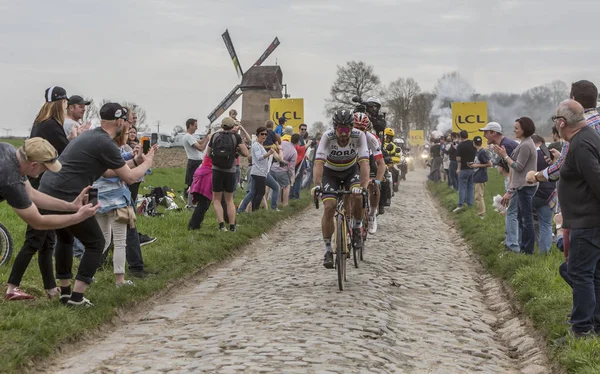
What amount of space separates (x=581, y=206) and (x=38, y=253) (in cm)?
554

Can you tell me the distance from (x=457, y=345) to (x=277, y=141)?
1205 cm

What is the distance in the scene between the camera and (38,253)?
8648 mm

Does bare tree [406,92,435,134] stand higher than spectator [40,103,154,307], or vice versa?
bare tree [406,92,435,134]

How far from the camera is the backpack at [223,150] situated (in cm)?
1438

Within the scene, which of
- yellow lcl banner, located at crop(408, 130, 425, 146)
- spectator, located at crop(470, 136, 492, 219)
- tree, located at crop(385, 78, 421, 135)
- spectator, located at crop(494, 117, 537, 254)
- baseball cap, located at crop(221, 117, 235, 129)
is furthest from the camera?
tree, located at crop(385, 78, 421, 135)

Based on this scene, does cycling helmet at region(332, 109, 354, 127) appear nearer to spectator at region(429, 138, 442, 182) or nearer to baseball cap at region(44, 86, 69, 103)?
baseball cap at region(44, 86, 69, 103)

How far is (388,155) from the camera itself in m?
18.5

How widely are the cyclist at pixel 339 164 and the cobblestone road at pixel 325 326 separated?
99 cm

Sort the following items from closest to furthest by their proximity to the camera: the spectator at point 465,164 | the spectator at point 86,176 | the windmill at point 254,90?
1. the spectator at point 86,176
2. the spectator at point 465,164
3. the windmill at point 254,90

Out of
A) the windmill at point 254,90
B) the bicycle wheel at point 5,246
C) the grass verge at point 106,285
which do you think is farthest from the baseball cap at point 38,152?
the windmill at point 254,90

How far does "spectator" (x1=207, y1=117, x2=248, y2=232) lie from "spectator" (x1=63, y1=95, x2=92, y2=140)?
4190mm

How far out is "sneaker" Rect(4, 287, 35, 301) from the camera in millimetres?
8460

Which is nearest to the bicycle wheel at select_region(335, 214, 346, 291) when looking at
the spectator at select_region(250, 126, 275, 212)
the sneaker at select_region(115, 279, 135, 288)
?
the sneaker at select_region(115, 279, 135, 288)

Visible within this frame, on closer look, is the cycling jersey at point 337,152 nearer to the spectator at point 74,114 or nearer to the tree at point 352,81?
the spectator at point 74,114
